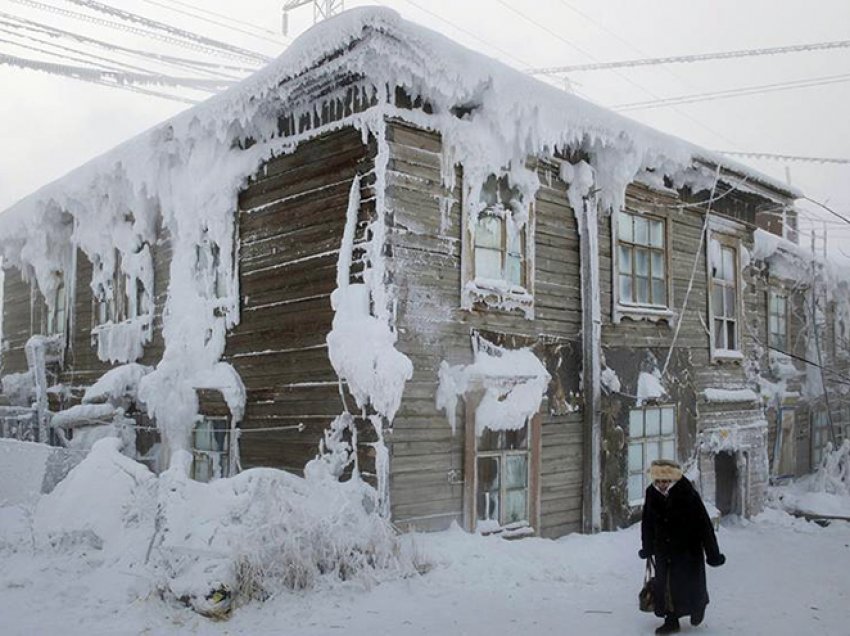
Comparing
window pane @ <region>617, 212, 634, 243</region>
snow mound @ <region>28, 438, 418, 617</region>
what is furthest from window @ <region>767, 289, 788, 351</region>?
snow mound @ <region>28, 438, 418, 617</region>

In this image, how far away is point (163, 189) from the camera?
12.2 m

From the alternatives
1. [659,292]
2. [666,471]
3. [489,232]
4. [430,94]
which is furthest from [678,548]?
[659,292]

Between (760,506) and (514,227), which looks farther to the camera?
(760,506)

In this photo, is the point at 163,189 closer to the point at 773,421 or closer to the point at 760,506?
the point at 760,506

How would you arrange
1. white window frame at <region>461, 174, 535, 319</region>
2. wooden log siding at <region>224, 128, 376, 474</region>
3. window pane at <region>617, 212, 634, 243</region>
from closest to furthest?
wooden log siding at <region>224, 128, 376, 474</region> → white window frame at <region>461, 174, 535, 319</region> → window pane at <region>617, 212, 634, 243</region>

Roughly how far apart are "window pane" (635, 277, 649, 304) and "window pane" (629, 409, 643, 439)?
1.76 meters

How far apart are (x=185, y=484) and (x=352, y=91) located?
484 cm

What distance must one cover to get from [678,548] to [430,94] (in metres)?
5.72

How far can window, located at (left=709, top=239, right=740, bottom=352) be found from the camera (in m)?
14.4

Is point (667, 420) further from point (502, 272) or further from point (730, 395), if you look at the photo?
point (502, 272)

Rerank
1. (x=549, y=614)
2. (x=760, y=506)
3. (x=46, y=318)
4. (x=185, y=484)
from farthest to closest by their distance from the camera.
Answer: (x=46, y=318)
(x=760, y=506)
(x=185, y=484)
(x=549, y=614)

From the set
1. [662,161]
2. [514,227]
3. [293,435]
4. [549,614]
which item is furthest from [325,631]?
[662,161]

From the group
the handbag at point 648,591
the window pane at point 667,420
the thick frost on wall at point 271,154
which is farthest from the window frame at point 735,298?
the handbag at point 648,591

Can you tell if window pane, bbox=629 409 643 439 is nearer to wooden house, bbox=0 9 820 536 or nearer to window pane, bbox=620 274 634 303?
wooden house, bbox=0 9 820 536
